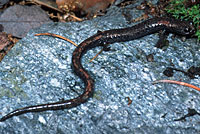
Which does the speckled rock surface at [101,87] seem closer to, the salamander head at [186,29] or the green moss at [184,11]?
the salamander head at [186,29]

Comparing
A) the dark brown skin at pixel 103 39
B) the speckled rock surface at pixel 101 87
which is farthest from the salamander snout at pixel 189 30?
the speckled rock surface at pixel 101 87

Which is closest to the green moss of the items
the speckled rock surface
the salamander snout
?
the salamander snout

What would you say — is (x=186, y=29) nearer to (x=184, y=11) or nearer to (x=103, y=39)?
(x=184, y=11)

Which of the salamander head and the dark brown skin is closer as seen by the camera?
the dark brown skin

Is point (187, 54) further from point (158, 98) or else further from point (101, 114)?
point (101, 114)

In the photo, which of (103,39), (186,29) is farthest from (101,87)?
(186,29)

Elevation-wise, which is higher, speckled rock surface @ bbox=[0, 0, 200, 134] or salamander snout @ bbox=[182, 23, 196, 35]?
salamander snout @ bbox=[182, 23, 196, 35]

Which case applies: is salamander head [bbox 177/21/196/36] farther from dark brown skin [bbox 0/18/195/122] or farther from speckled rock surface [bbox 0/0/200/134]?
speckled rock surface [bbox 0/0/200/134]
